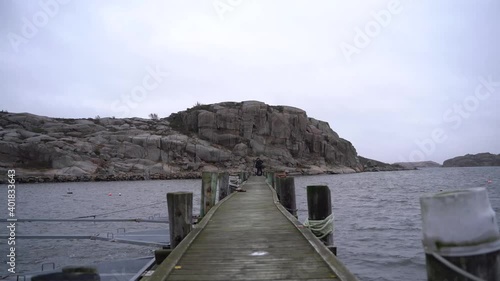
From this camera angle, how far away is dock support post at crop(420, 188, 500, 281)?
8.91 ft

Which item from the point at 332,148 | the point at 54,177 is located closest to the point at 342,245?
the point at 54,177

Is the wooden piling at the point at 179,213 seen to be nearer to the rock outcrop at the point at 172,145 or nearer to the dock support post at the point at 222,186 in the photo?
the dock support post at the point at 222,186

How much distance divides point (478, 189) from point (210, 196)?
34.7 feet

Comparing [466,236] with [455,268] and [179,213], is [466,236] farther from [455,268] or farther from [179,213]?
[179,213]

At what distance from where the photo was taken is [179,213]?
301 inches

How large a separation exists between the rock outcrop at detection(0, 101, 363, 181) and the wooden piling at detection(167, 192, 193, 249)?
7847cm

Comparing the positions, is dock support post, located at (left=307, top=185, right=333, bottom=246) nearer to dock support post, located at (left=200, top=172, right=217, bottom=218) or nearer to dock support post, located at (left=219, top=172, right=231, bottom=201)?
dock support post, located at (left=200, top=172, right=217, bottom=218)

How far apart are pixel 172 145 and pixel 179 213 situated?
86.5 meters

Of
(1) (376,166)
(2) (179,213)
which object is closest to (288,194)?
(2) (179,213)

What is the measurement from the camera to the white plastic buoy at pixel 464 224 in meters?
2.73

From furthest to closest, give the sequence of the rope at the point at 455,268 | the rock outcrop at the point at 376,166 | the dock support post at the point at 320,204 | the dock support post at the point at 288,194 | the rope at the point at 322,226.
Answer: the rock outcrop at the point at 376,166
the dock support post at the point at 288,194
the dock support post at the point at 320,204
the rope at the point at 322,226
the rope at the point at 455,268

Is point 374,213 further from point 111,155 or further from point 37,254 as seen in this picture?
point 111,155

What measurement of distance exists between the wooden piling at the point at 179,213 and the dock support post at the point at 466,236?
5479 mm

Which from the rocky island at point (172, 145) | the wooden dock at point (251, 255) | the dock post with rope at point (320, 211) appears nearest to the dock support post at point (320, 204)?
the dock post with rope at point (320, 211)
